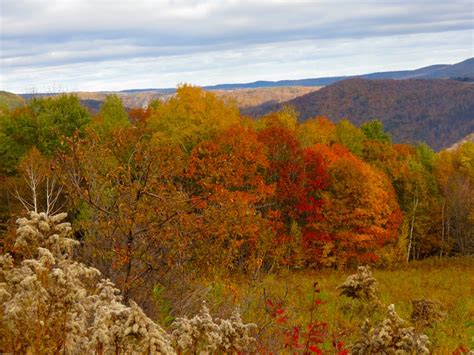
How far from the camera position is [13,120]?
1634 inches

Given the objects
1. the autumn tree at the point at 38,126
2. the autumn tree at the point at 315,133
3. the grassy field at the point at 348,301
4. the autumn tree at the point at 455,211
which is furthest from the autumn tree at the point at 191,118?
the autumn tree at the point at 455,211

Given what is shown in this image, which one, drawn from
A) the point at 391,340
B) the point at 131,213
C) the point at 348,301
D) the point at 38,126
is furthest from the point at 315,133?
the point at 391,340

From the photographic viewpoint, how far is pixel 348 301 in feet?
67.7

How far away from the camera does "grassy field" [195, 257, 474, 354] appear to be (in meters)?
12.7

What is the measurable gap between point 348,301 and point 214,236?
10.2 meters

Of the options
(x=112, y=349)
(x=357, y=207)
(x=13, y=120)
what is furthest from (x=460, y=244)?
(x=112, y=349)

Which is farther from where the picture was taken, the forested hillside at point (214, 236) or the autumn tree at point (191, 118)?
the autumn tree at point (191, 118)

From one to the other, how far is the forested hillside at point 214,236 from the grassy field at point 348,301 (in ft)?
0.42

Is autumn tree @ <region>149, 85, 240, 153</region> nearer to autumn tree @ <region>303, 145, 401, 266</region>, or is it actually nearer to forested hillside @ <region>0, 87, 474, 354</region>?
forested hillside @ <region>0, 87, 474, 354</region>

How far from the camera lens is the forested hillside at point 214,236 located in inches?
179

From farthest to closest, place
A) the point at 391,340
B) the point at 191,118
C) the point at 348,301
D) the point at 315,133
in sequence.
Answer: the point at 315,133
the point at 191,118
the point at 348,301
the point at 391,340

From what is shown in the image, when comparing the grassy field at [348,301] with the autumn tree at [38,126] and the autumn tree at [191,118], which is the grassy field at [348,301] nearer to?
the autumn tree at [191,118]

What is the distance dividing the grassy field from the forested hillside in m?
0.13

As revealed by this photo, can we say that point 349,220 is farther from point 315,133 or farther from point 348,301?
point 315,133
